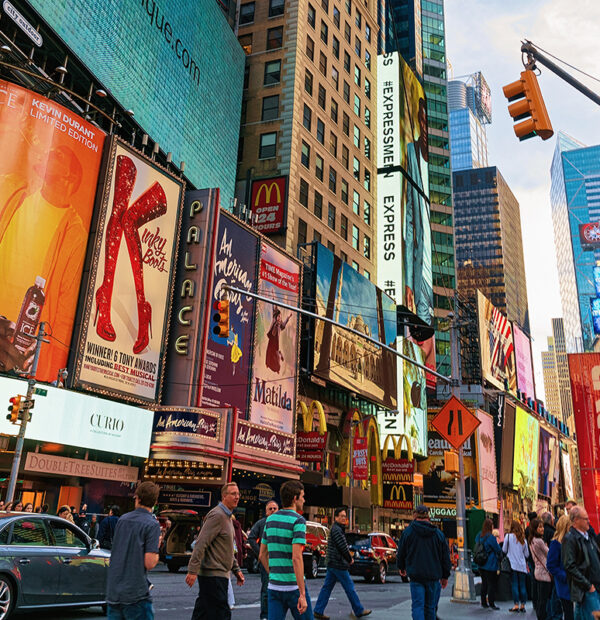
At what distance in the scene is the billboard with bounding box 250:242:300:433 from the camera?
3869cm

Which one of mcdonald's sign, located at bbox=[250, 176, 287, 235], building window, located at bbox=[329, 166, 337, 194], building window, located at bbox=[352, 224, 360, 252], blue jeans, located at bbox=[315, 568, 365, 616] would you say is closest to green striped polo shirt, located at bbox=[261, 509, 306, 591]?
blue jeans, located at bbox=[315, 568, 365, 616]

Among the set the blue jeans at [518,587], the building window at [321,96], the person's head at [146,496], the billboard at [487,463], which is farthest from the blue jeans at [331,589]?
the billboard at [487,463]

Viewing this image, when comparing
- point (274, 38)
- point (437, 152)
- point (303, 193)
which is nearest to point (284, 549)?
point (303, 193)

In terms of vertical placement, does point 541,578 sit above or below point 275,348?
below

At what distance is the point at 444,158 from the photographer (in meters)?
106

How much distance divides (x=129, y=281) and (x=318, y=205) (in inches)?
1014

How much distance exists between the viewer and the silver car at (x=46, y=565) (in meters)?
9.97

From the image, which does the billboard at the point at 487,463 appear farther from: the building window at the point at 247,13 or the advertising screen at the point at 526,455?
the building window at the point at 247,13

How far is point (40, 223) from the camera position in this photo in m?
26.8

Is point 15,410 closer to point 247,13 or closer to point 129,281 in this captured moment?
point 129,281

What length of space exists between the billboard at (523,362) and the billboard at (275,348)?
66.4 metres

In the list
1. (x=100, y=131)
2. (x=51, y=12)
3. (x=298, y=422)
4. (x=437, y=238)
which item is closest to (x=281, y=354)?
(x=298, y=422)

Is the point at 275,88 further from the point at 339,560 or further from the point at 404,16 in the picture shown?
the point at 404,16

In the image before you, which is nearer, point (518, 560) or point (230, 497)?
point (230, 497)
